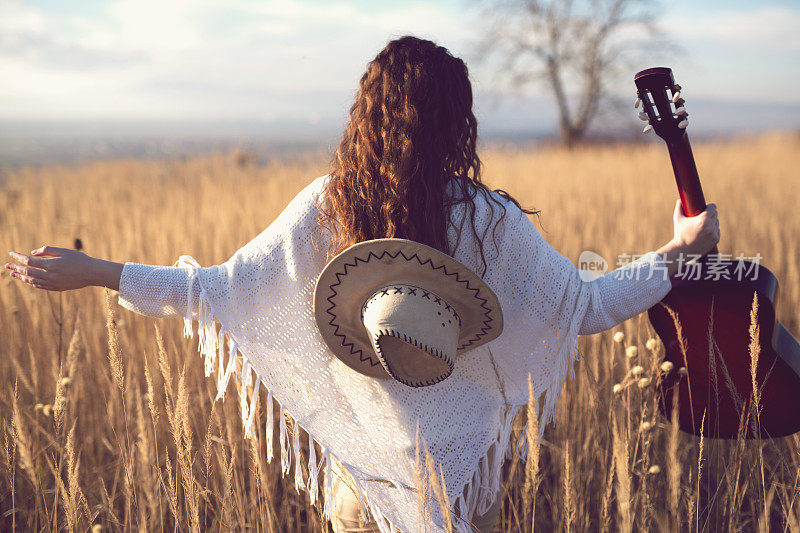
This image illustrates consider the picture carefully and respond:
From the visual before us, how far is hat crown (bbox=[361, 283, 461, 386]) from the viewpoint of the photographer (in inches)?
35.4

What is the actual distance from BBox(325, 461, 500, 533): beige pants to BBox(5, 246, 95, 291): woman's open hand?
0.70 meters

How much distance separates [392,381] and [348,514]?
0.36 meters

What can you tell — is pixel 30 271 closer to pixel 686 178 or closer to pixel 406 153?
pixel 406 153

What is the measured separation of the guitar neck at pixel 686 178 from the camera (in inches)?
49.3

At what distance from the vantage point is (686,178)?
1.30 metres

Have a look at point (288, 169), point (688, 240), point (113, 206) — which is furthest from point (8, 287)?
point (288, 169)

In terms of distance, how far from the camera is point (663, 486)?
151cm

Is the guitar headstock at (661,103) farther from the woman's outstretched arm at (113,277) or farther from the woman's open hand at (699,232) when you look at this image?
the woman's outstretched arm at (113,277)

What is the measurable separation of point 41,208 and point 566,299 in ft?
15.1

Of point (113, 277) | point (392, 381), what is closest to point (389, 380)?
point (392, 381)

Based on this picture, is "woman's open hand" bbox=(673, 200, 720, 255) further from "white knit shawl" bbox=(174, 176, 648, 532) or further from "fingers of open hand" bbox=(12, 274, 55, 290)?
"fingers of open hand" bbox=(12, 274, 55, 290)

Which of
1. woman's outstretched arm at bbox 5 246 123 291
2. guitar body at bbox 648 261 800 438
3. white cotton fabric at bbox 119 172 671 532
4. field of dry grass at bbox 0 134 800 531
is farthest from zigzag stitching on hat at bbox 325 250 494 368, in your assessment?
guitar body at bbox 648 261 800 438

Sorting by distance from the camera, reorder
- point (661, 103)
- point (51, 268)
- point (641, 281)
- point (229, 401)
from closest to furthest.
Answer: point (51, 268)
point (641, 281)
point (661, 103)
point (229, 401)

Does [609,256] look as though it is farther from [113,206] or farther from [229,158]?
[229,158]
